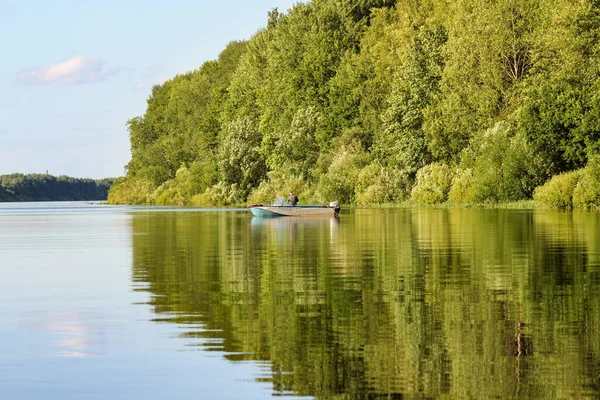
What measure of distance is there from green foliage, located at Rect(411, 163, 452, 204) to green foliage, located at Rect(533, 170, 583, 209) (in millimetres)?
14858

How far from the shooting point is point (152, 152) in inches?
6545

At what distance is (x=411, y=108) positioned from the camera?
9631 cm

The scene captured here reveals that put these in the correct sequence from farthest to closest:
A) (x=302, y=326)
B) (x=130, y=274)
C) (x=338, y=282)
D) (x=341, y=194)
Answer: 1. (x=341, y=194)
2. (x=130, y=274)
3. (x=338, y=282)
4. (x=302, y=326)

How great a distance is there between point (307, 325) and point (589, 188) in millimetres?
56113

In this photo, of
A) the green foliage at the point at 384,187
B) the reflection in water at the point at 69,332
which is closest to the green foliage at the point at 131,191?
the green foliage at the point at 384,187

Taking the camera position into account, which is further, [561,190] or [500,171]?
[500,171]

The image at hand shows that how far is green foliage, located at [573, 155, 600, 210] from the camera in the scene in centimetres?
6744

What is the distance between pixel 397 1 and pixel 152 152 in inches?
2449

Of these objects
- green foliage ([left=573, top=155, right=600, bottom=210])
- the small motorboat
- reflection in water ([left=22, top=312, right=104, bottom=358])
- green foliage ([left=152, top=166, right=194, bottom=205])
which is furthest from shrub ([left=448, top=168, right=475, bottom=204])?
reflection in water ([left=22, top=312, right=104, bottom=358])

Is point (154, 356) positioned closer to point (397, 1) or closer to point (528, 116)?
point (528, 116)

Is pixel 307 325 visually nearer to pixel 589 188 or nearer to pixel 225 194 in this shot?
pixel 589 188

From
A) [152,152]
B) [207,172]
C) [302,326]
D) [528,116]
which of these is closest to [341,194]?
[528,116]

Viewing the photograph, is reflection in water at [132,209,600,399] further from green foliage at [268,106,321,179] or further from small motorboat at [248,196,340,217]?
green foliage at [268,106,321,179]

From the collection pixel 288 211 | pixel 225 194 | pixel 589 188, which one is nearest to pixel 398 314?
pixel 589 188
